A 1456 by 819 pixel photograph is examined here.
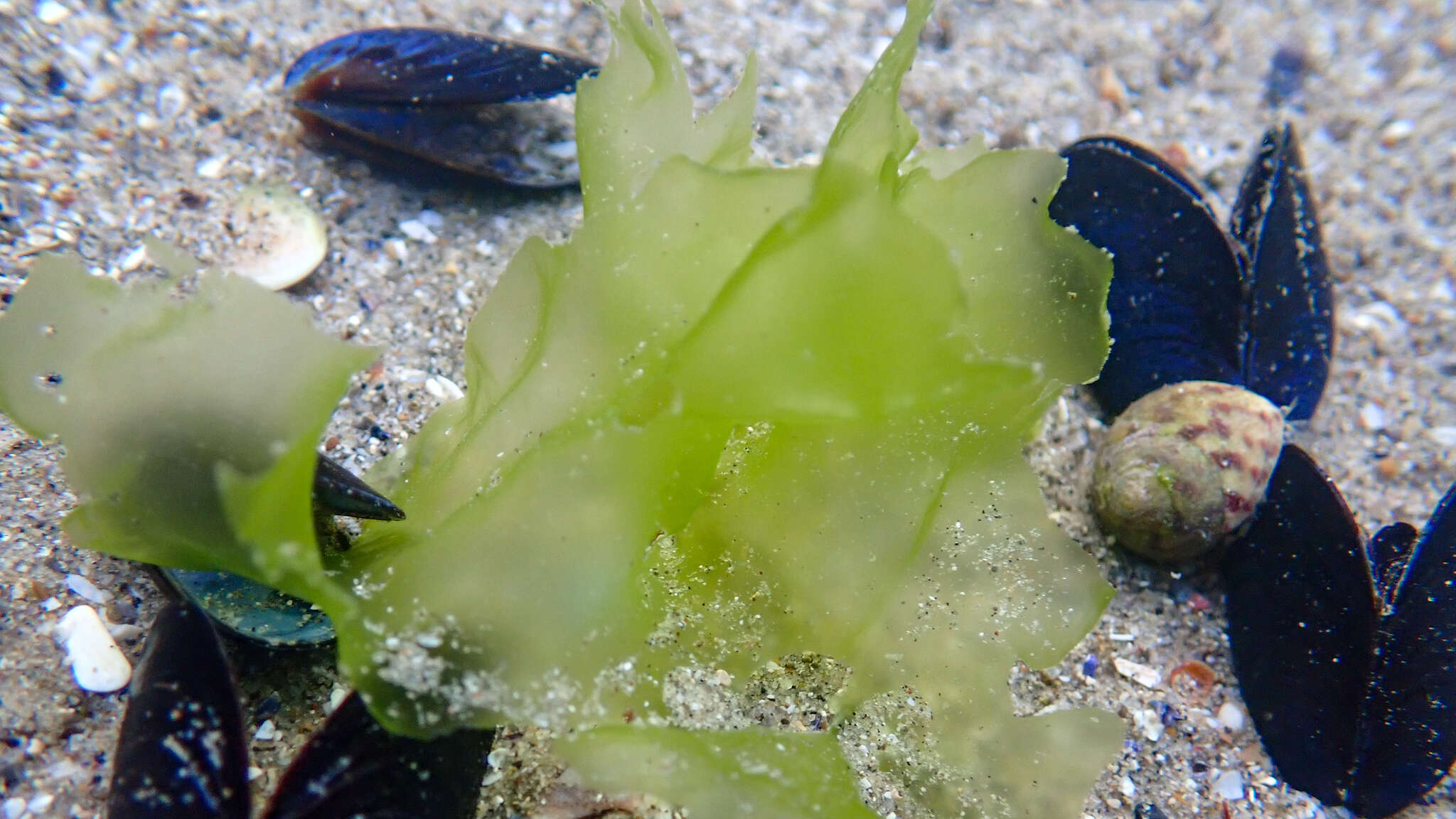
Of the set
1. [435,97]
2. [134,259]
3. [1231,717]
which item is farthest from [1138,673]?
[134,259]

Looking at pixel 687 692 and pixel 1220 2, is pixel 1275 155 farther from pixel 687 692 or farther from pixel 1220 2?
pixel 687 692

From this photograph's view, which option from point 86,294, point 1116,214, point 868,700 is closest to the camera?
point 86,294

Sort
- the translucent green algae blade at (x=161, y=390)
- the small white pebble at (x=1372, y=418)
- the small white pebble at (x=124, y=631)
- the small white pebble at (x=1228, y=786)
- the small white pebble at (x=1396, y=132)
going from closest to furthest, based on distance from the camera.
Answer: the translucent green algae blade at (x=161, y=390) < the small white pebble at (x=124, y=631) < the small white pebble at (x=1228, y=786) < the small white pebble at (x=1372, y=418) < the small white pebble at (x=1396, y=132)

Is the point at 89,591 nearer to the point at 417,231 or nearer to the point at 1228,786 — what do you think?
the point at 417,231

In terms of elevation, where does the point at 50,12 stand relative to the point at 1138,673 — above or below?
above

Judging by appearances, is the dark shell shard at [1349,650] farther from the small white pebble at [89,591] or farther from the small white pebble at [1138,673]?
the small white pebble at [89,591]

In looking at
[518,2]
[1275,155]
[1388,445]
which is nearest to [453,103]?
[518,2]

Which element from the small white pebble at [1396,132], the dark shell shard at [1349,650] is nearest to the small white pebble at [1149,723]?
the dark shell shard at [1349,650]
